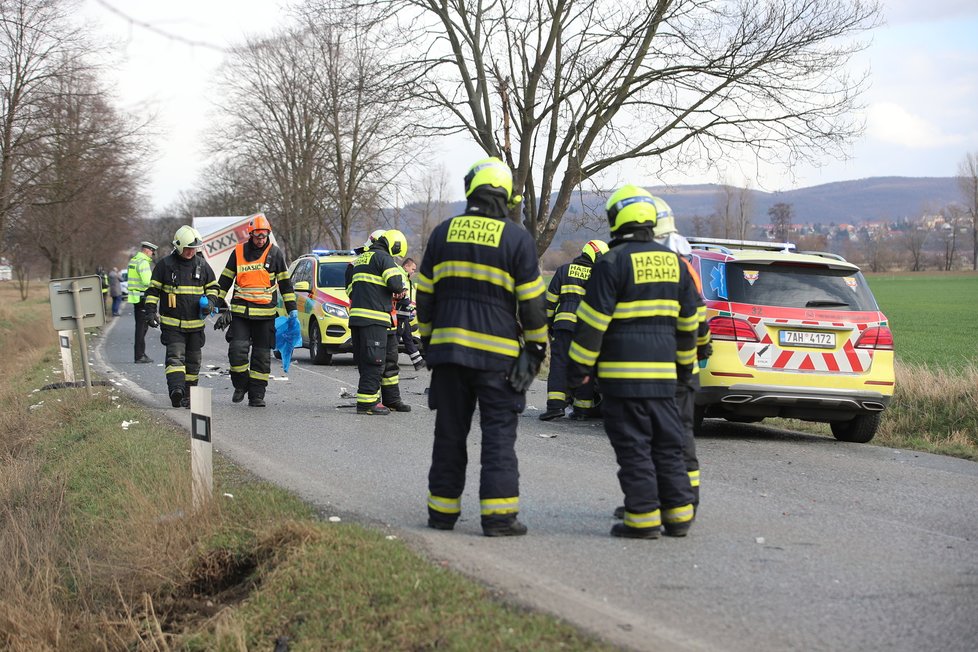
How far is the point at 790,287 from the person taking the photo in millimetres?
9844

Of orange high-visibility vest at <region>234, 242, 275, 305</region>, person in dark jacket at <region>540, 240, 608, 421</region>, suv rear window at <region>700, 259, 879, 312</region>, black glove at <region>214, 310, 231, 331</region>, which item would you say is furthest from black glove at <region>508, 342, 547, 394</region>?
black glove at <region>214, 310, 231, 331</region>

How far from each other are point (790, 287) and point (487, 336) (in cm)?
482

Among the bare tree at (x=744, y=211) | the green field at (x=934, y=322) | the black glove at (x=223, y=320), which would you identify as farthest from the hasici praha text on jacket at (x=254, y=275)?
the bare tree at (x=744, y=211)

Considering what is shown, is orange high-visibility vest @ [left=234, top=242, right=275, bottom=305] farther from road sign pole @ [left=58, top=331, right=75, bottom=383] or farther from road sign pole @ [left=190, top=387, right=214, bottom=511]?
road sign pole @ [left=190, top=387, right=214, bottom=511]

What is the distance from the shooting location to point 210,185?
7512 cm

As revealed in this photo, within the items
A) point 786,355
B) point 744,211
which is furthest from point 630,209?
→ point 744,211

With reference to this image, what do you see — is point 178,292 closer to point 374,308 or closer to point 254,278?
point 254,278

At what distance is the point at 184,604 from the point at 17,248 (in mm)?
43516

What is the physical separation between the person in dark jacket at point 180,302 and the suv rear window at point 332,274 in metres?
6.87

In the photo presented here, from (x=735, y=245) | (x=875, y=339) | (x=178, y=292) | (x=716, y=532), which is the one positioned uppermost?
(x=735, y=245)

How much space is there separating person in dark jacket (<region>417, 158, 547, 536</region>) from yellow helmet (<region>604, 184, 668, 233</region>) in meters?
0.53

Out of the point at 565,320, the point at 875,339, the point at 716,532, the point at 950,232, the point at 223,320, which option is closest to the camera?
the point at 716,532

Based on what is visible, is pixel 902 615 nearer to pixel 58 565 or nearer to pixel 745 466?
pixel 745 466

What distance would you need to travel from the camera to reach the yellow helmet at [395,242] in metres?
11.6
